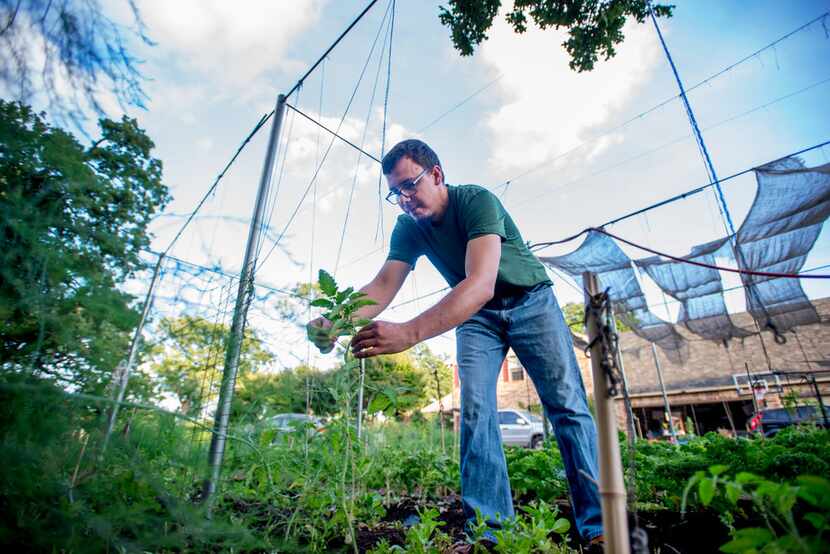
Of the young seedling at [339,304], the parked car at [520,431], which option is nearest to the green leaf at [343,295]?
the young seedling at [339,304]

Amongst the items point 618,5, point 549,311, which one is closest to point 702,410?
point 618,5

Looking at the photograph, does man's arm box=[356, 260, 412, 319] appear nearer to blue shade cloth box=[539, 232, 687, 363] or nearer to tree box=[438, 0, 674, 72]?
tree box=[438, 0, 674, 72]

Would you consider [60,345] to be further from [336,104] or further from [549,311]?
[336,104]

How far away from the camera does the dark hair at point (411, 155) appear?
202 centimetres

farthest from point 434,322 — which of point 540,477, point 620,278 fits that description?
point 620,278

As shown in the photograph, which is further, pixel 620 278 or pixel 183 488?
pixel 620 278

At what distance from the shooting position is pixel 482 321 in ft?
6.31

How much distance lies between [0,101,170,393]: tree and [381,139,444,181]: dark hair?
1.26 m

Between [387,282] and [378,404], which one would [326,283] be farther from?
[387,282]

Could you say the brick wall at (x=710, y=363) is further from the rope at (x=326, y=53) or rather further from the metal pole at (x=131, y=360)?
the metal pole at (x=131, y=360)

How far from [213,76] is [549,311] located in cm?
211

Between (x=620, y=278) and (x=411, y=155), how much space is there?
6500 mm

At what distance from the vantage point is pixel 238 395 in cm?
123

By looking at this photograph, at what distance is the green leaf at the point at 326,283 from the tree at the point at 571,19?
158 inches
